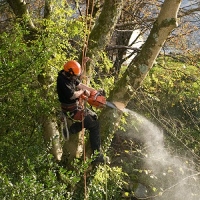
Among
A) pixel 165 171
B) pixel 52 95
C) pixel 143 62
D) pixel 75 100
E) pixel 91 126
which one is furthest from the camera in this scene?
pixel 165 171

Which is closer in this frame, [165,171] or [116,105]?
[116,105]

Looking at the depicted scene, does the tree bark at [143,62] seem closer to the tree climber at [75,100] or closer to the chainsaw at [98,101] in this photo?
the chainsaw at [98,101]

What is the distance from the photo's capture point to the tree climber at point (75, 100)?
4.41 meters

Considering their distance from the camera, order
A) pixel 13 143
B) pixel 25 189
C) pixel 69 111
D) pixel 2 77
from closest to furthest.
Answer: pixel 25 189 < pixel 2 77 < pixel 69 111 < pixel 13 143

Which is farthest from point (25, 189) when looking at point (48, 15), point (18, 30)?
point (48, 15)

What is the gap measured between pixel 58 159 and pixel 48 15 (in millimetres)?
2791

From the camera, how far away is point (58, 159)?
587cm

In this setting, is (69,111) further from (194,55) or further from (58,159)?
(194,55)

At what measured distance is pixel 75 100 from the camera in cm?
468

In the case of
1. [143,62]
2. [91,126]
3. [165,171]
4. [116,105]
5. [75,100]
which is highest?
[143,62]

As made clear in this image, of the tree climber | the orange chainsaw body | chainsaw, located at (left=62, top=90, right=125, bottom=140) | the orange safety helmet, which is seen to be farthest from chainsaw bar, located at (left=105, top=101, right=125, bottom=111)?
the orange safety helmet

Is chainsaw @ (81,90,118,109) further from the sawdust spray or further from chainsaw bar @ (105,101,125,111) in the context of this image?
the sawdust spray

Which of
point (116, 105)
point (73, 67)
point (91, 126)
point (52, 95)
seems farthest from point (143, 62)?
point (52, 95)

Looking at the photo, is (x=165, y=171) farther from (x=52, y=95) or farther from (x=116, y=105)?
(x=116, y=105)
